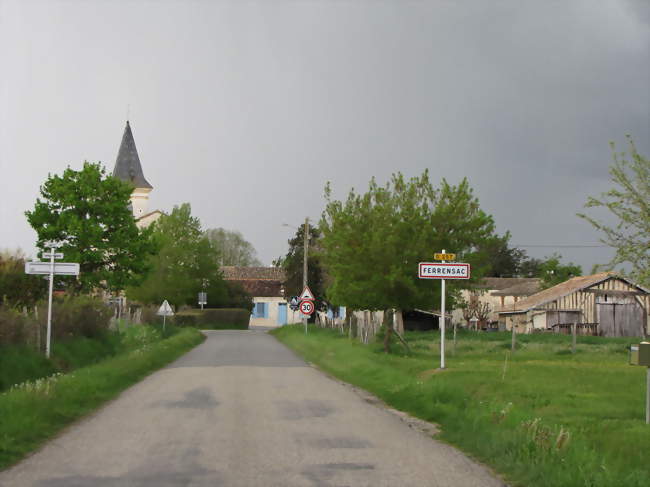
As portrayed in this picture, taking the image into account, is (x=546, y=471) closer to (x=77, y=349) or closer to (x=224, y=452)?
(x=224, y=452)

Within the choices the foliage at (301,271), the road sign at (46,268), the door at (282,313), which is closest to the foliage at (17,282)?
the road sign at (46,268)

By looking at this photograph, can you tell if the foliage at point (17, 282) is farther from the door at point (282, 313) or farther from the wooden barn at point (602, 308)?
the door at point (282, 313)

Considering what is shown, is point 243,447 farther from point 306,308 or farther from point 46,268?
point 306,308

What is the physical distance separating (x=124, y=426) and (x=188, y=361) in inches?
622

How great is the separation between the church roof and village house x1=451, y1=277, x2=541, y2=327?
148 feet

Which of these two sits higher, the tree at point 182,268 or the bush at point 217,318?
the tree at point 182,268

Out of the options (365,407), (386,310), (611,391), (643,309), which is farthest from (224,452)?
(643,309)

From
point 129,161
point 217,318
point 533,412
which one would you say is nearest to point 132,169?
point 129,161

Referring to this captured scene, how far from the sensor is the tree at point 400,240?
26.9m

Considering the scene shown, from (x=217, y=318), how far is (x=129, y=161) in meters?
34.6

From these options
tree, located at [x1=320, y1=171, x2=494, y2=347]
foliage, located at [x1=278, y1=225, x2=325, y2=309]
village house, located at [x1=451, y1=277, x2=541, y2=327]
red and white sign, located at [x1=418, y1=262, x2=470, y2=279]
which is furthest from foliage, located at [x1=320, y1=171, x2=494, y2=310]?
village house, located at [x1=451, y1=277, x2=541, y2=327]

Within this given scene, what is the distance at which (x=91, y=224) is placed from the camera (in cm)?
4509

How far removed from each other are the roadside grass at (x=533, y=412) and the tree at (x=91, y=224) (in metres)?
24.5

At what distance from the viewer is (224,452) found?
30.3 feet
